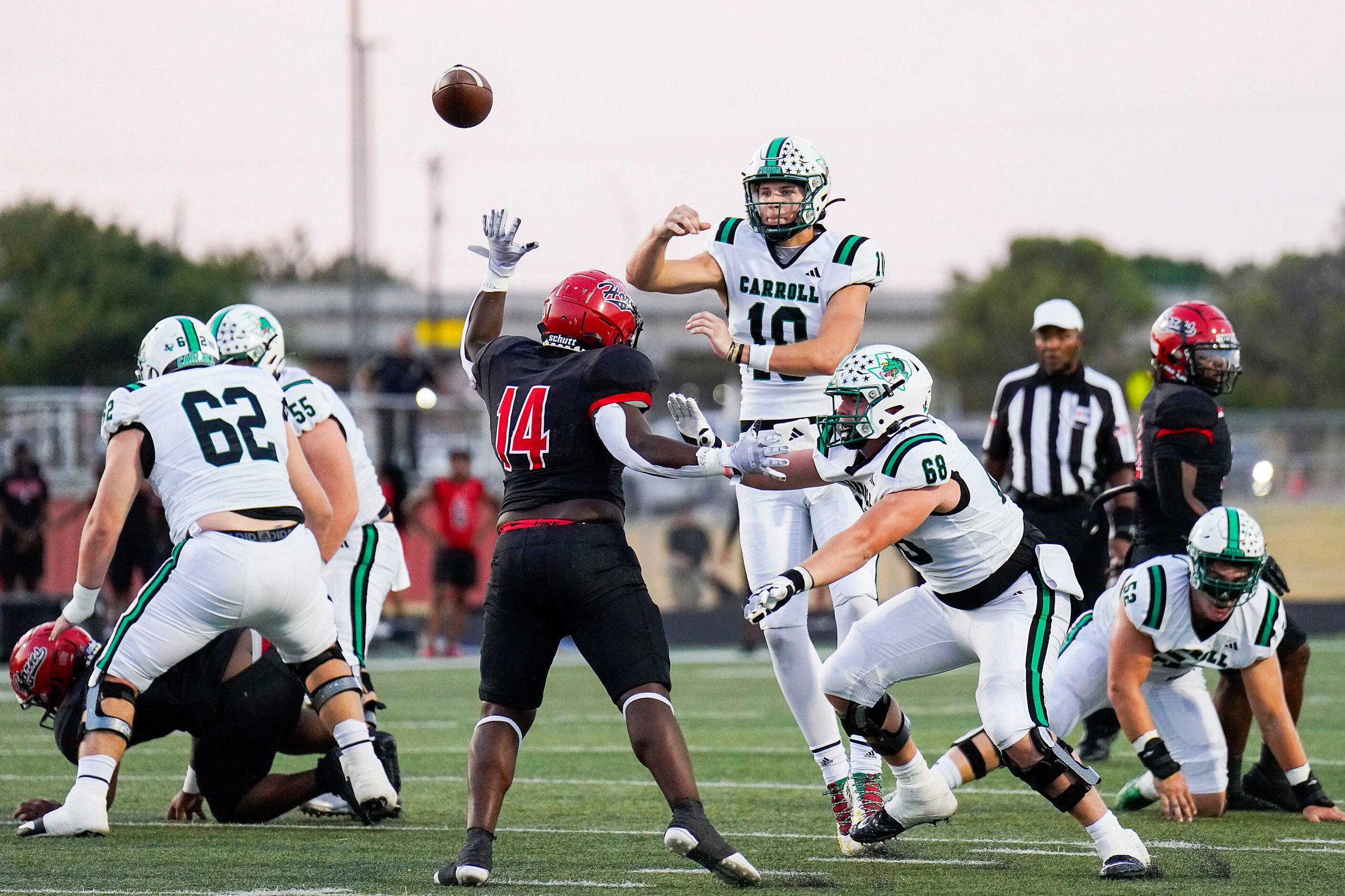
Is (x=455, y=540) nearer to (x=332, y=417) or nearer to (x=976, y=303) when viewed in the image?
(x=332, y=417)

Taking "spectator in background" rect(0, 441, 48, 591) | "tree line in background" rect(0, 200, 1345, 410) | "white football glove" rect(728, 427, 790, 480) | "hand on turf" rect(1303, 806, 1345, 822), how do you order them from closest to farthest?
"white football glove" rect(728, 427, 790, 480) → "hand on turf" rect(1303, 806, 1345, 822) → "spectator in background" rect(0, 441, 48, 591) → "tree line in background" rect(0, 200, 1345, 410)

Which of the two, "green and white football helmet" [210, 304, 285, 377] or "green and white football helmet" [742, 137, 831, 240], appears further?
"green and white football helmet" [210, 304, 285, 377]

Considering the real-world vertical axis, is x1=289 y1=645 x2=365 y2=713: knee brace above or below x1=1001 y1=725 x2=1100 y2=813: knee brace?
above

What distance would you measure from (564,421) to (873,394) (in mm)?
908

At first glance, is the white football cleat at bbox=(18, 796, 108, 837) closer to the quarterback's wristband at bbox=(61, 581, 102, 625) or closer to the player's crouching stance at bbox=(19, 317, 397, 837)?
the player's crouching stance at bbox=(19, 317, 397, 837)

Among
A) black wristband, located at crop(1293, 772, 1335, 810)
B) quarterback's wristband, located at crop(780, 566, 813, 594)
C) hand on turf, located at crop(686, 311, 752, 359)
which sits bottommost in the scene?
black wristband, located at crop(1293, 772, 1335, 810)

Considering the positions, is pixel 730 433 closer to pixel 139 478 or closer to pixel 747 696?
pixel 747 696

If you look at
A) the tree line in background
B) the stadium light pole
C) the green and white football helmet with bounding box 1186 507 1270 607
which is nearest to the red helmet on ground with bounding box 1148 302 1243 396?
the green and white football helmet with bounding box 1186 507 1270 607

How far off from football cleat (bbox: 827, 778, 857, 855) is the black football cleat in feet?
4.08

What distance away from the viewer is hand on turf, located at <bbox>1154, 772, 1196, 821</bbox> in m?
5.88

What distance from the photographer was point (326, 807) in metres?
6.38

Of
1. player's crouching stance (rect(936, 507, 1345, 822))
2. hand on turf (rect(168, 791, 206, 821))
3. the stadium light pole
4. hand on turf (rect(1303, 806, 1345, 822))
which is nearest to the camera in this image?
player's crouching stance (rect(936, 507, 1345, 822))

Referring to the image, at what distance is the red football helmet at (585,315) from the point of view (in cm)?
508

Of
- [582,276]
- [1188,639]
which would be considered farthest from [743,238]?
[1188,639]
